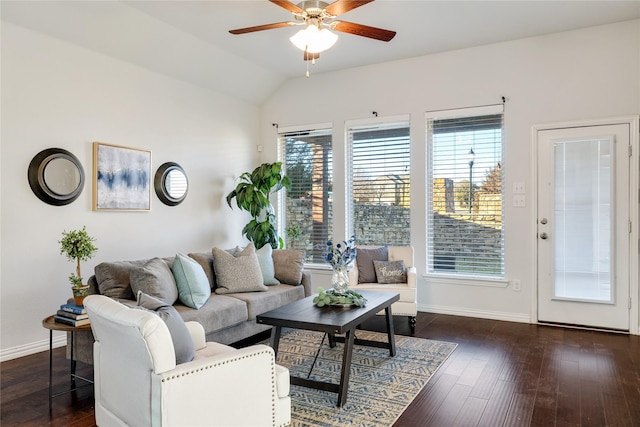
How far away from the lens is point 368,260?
486cm

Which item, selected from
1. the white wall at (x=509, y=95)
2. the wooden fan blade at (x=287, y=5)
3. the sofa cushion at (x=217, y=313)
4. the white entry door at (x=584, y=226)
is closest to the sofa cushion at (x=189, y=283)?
the sofa cushion at (x=217, y=313)

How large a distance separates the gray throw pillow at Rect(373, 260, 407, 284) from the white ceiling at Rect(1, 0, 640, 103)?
2503mm

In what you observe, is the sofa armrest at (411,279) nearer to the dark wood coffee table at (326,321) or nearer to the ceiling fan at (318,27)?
the dark wood coffee table at (326,321)

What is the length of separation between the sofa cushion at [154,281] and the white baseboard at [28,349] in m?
1.39

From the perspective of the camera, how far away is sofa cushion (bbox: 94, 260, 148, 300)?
10.6 ft

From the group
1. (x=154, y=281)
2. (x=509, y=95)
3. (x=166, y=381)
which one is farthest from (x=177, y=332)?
(x=509, y=95)

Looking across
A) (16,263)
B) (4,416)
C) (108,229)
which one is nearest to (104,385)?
(4,416)

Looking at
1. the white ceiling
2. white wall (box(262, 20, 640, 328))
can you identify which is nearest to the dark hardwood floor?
white wall (box(262, 20, 640, 328))

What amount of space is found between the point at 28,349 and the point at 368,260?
335 centimetres

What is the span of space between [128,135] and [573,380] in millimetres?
4647

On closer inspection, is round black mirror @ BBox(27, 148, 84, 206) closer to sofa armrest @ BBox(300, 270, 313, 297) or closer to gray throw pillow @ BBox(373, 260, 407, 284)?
sofa armrest @ BBox(300, 270, 313, 297)

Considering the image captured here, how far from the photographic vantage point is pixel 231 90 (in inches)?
232

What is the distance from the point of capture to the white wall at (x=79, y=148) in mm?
3656

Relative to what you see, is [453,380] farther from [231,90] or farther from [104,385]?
[231,90]
